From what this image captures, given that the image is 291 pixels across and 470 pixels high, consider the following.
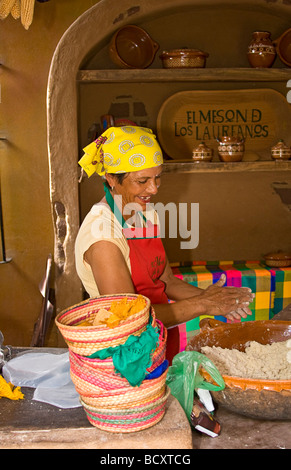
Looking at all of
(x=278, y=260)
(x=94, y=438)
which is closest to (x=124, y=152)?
(x=94, y=438)

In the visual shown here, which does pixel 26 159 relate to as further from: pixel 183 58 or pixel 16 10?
pixel 183 58

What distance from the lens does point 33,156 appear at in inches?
136

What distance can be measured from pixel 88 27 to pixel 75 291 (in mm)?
1702

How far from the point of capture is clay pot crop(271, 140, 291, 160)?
3267 mm

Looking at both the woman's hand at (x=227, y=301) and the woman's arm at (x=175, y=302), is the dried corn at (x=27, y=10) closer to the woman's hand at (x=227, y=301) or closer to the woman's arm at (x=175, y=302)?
the woman's arm at (x=175, y=302)

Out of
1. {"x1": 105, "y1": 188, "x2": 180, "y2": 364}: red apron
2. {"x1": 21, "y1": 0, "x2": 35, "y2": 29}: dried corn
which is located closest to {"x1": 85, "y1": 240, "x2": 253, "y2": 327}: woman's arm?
{"x1": 105, "y1": 188, "x2": 180, "y2": 364}: red apron

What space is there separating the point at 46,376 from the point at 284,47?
286 centimetres

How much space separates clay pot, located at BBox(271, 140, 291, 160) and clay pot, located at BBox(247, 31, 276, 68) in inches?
21.6

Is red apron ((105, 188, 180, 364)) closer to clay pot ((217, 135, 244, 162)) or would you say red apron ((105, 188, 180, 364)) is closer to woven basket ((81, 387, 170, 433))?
woven basket ((81, 387, 170, 433))

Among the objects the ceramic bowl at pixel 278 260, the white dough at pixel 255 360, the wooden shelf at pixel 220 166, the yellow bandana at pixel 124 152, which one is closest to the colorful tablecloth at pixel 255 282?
the ceramic bowl at pixel 278 260

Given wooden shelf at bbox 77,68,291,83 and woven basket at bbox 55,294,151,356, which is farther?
wooden shelf at bbox 77,68,291,83

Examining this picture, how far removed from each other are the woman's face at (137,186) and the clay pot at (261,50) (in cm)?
162

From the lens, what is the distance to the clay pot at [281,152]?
3267 mm
